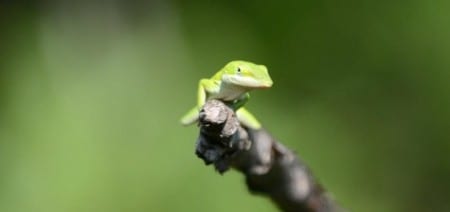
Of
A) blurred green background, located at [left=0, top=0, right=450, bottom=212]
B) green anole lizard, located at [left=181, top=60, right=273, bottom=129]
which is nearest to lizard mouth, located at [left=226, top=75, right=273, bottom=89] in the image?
green anole lizard, located at [left=181, top=60, right=273, bottom=129]

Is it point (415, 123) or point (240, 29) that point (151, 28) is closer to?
point (240, 29)

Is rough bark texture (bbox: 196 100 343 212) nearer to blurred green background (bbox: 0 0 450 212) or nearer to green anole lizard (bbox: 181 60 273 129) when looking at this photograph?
green anole lizard (bbox: 181 60 273 129)

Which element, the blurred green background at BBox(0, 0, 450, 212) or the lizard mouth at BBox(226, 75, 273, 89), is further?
the blurred green background at BBox(0, 0, 450, 212)

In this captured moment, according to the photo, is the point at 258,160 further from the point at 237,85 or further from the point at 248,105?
the point at 248,105

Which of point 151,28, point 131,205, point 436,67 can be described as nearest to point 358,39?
point 436,67

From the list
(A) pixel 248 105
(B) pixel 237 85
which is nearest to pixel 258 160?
(B) pixel 237 85

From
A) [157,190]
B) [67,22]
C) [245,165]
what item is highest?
[67,22]

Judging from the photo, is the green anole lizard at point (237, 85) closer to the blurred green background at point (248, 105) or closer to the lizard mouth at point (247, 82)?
the lizard mouth at point (247, 82)

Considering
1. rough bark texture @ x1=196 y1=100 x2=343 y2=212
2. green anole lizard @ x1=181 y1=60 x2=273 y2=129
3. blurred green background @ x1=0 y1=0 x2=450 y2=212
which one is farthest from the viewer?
blurred green background @ x1=0 y1=0 x2=450 y2=212
